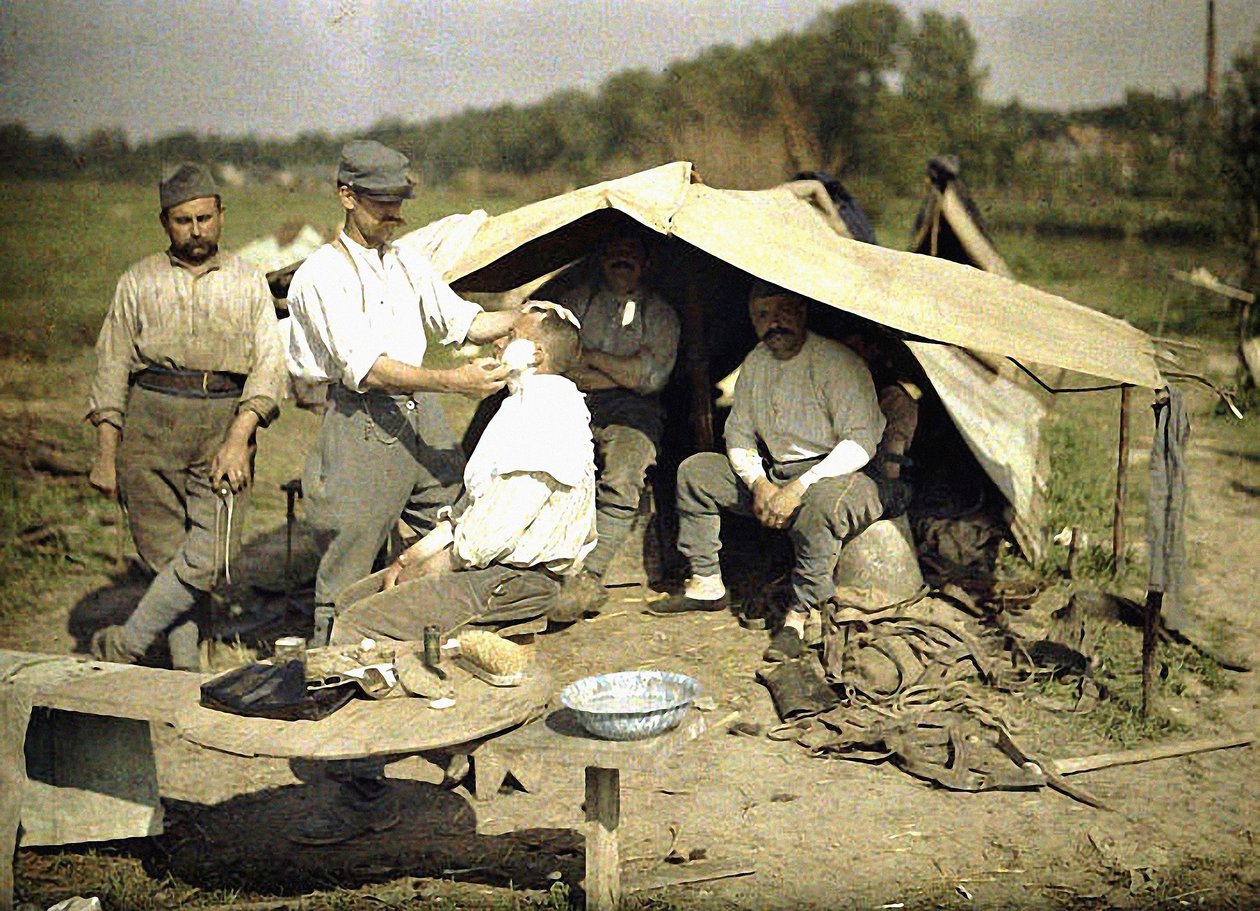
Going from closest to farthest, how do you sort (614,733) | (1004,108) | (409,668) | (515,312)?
(614,733) < (409,668) < (515,312) < (1004,108)

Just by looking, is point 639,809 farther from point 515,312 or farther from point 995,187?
point 995,187

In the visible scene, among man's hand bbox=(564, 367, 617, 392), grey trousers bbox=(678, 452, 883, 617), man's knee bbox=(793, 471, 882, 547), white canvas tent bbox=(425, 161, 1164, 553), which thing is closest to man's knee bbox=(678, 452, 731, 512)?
grey trousers bbox=(678, 452, 883, 617)

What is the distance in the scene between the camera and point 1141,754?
5188 millimetres

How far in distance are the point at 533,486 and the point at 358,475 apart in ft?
2.21

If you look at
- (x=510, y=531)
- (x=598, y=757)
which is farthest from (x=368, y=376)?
(x=598, y=757)

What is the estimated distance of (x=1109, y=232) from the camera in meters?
20.3

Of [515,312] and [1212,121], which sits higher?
[1212,121]

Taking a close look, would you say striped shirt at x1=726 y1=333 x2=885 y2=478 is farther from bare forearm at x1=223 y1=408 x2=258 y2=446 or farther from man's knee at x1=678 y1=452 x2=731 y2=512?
bare forearm at x1=223 y1=408 x2=258 y2=446

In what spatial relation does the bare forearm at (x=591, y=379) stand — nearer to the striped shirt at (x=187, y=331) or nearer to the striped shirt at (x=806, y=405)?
the striped shirt at (x=806, y=405)

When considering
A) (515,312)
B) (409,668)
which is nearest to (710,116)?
(515,312)

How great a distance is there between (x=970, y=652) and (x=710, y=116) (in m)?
16.8

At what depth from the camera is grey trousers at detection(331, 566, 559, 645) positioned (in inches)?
173

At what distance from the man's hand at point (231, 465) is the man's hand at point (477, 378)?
4.06ft

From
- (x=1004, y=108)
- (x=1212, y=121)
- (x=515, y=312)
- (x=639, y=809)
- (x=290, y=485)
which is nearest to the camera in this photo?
(x=639, y=809)
